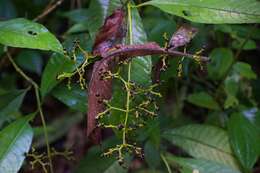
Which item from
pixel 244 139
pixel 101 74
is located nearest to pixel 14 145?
pixel 101 74

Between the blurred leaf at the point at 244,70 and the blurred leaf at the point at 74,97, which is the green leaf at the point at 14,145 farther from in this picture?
the blurred leaf at the point at 244,70

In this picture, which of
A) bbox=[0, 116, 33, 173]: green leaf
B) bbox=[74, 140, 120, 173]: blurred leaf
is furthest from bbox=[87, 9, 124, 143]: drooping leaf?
bbox=[74, 140, 120, 173]: blurred leaf

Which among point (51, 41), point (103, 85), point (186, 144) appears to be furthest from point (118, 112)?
point (186, 144)

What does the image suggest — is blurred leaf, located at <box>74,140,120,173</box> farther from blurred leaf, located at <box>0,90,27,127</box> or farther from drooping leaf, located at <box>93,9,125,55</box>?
drooping leaf, located at <box>93,9,125,55</box>

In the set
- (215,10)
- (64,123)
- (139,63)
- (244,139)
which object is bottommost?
(64,123)

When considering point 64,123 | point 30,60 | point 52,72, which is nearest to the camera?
point 52,72

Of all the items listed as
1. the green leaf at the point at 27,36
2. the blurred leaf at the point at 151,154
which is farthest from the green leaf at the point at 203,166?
the green leaf at the point at 27,36

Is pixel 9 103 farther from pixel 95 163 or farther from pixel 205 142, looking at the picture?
pixel 205 142
